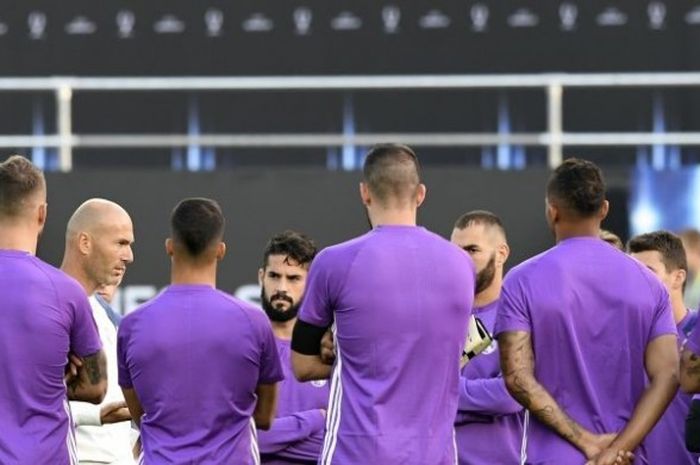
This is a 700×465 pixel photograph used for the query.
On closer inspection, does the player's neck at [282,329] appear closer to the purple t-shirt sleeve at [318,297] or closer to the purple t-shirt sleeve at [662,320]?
the purple t-shirt sleeve at [318,297]

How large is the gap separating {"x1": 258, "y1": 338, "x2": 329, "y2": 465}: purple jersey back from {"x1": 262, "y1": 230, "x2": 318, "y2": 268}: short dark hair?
0.38 meters

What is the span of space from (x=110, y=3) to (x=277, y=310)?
820 cm

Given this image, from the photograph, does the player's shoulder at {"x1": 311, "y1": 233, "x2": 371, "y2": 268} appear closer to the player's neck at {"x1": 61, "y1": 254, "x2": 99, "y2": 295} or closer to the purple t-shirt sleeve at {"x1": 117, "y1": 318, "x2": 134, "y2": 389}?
the purple t-shirt sleeve at {"x1": 117, "y1": 318, "x2": 134, "y2": 389}

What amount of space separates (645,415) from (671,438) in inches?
45.6

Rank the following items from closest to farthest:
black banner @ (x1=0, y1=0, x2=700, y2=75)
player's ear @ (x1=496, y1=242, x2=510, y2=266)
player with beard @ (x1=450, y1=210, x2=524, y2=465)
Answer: player with beard @ (x1=450, y1=210, x2=524, y2=465), player's ear @ (x1=496, y1=242, x2=510, y2=266), black banner @ (x1=0, y1=0, x2=700, y2=75)

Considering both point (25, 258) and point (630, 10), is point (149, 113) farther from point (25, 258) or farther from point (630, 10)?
point (25, 258)

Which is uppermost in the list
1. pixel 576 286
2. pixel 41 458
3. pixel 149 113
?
pixel 149 113

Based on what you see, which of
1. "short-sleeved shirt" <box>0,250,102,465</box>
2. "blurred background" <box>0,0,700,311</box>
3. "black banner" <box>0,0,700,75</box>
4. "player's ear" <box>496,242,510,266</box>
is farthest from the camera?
"black banner" <box>0,0,700,75</box>

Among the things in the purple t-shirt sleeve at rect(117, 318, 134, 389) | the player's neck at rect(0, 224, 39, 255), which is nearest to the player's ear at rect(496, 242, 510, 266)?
the purple t-shirt sleeve at rect(117, 318, 134, 389)

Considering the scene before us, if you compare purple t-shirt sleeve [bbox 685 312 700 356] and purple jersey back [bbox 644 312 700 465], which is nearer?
purple t-shirt sleeve [bbox 685 312 700 356]

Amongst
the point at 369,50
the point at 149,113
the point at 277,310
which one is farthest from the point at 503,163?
the point at 277,310

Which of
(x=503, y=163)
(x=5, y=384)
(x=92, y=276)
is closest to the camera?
(x=5, y=384)

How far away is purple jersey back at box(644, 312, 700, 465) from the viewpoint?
8172 mm

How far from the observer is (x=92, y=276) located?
26.7 feet
